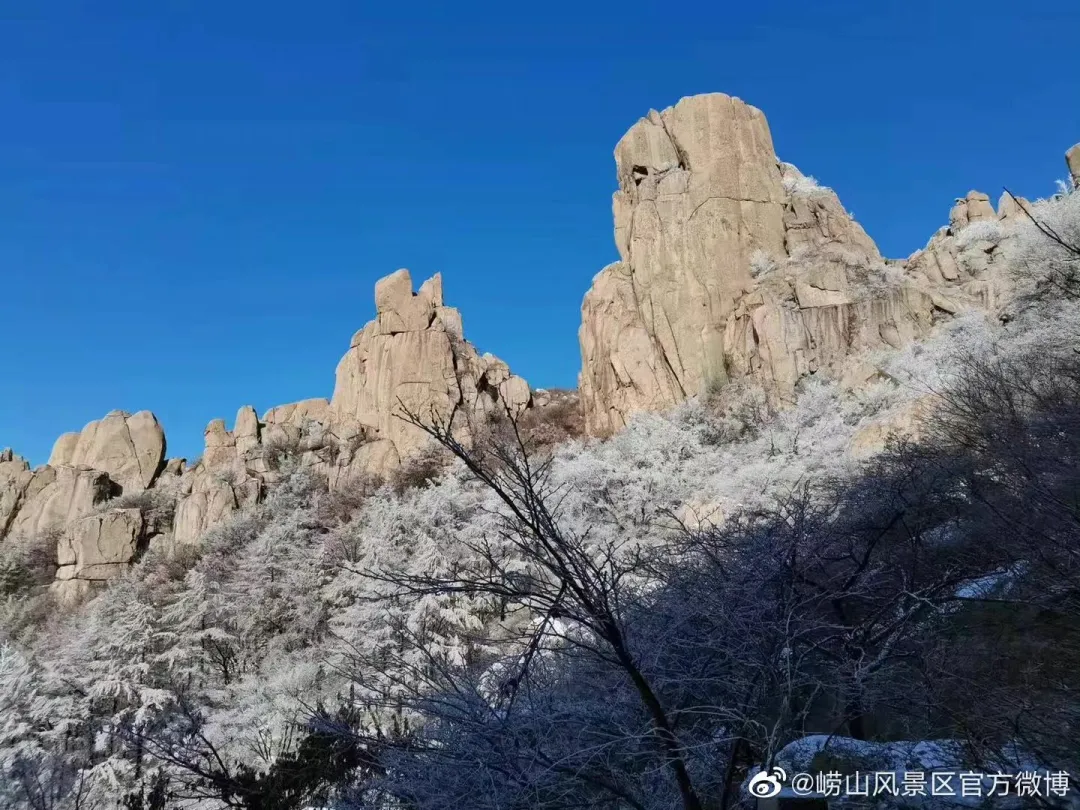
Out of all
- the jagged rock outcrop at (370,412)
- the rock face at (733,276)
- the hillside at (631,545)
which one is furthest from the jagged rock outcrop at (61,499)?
the rock face at (733,276)

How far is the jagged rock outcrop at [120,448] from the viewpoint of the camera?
138 feet

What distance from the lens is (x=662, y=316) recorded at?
105ft

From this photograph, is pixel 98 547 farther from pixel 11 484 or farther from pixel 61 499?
pixel 11 484

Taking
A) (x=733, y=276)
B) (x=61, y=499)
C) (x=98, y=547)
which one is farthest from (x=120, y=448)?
(x=733, y=276)

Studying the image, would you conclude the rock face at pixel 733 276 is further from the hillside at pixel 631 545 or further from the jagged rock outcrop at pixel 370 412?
the jagged rock outcrop at pixel 370 412

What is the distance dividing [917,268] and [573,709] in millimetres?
30873

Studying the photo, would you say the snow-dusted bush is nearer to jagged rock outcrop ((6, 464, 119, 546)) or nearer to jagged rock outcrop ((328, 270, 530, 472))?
jagged rock outcrop ((328, 270, 530, 472))

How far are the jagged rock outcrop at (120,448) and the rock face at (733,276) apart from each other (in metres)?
29.0

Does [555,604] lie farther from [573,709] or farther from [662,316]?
[662,316]

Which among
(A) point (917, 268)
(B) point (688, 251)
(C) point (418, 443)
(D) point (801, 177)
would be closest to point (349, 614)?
(C) point (418, 443)

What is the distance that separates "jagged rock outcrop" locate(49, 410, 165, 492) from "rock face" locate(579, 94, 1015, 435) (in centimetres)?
2899

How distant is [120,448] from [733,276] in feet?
128

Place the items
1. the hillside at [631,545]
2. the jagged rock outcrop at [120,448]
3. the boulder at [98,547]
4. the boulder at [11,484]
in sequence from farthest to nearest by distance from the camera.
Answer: the jagged rock outcrop at [120,448] < the boulder at [11,484] < the boulder at [98,547] < the hillside at [631,545]

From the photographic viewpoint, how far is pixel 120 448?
42.8 m
